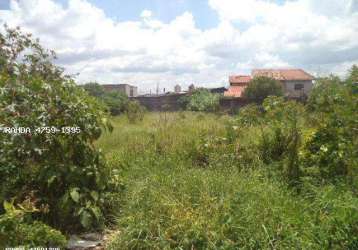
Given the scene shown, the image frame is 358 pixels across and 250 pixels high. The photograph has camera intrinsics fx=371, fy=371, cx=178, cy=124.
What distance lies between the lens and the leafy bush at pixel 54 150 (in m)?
3.43

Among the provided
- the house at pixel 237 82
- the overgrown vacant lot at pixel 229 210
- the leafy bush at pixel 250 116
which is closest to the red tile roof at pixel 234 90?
the house at pixel 237 82

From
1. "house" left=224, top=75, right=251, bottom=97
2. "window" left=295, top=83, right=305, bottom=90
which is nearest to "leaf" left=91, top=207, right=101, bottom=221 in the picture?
"house" left=224, top=75, right=251, bottom=97

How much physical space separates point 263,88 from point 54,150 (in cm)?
2107

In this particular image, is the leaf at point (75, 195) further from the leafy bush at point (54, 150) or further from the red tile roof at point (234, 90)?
the red tile roof at point (234, 90)

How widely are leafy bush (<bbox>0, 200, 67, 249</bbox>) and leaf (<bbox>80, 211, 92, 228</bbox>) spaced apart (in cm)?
34

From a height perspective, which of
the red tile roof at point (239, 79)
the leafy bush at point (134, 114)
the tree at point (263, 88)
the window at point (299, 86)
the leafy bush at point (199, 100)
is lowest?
the leafy bush at point (134, 114)

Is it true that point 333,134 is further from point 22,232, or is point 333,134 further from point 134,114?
point 134,114

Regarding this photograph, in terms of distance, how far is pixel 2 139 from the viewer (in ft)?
11.2

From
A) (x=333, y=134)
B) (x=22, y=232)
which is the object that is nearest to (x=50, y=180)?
(x=22, y=232)

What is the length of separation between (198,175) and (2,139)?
2.00 m

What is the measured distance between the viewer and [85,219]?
341cm

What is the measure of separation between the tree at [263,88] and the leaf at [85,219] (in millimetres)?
20912

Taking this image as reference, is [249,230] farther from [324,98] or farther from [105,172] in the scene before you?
[324,98]

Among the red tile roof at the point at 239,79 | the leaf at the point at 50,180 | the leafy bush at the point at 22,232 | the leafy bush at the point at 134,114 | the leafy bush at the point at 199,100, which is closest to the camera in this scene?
the leafy bush at the point at 22,232
